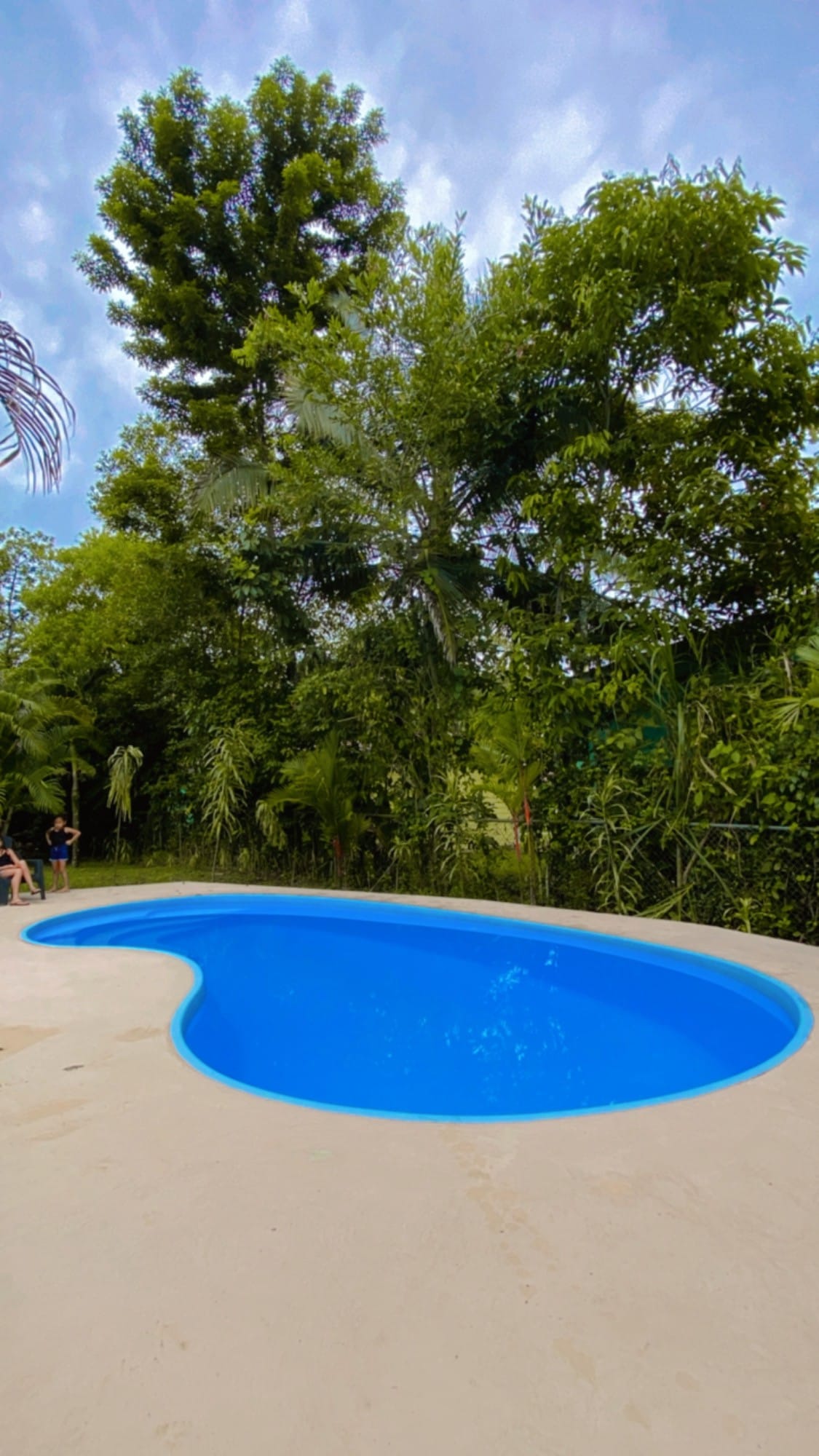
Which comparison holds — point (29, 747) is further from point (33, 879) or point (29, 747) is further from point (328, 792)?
point (328, 792)

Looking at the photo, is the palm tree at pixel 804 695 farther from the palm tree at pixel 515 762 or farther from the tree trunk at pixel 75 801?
the tree trunk at pixel 75 801

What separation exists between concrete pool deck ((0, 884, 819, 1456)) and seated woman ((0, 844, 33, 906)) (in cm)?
517

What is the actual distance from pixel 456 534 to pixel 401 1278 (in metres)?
6.60

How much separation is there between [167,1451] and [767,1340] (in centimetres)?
107

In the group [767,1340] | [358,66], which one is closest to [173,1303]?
[767,1340]

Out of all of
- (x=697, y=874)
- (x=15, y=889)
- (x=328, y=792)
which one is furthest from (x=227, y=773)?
(x=697, y=874)

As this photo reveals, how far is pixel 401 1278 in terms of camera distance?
159 centimetres

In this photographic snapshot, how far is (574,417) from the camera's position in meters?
6.62

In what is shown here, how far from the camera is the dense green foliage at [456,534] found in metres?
5.54

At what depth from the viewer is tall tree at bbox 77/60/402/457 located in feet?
31.7

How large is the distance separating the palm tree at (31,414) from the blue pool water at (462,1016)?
2.18 m

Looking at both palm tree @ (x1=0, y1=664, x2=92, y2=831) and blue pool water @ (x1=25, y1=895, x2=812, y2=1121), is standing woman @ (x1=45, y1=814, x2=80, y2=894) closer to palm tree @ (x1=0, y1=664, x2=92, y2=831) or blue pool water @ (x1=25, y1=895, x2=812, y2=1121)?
palm tree @ (x1=0, y1=664, x2=92, y2=831)

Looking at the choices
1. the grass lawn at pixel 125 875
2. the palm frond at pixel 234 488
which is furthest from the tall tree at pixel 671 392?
the grass lawn at pixel 125 875

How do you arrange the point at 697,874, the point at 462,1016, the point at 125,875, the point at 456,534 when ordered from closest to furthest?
the point at 462,1016, the point at 697,874, the point at 456,534, the point at 125,875
